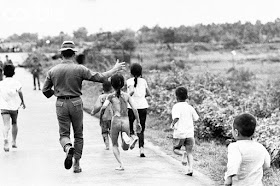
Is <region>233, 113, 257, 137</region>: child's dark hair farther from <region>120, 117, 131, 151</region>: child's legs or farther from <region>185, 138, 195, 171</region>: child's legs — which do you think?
<region>120, 117, 131, 151</region>: child's legs

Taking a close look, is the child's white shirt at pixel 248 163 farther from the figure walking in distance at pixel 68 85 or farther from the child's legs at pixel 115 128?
the child's legs at pixel 115 128

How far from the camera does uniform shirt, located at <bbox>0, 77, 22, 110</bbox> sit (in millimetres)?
10203

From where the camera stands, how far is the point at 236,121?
16.1 feet

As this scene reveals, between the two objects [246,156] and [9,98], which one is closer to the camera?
[246,156]

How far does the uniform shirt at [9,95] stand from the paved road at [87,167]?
2.85 ft

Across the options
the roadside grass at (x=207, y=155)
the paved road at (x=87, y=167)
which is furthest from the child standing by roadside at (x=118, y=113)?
the roadside grass at (x=207, y=155)

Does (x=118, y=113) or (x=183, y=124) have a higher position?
(x=118, y=113)

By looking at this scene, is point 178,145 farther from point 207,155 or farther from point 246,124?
point 246,124

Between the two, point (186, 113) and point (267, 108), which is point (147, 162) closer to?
point (186, 113)

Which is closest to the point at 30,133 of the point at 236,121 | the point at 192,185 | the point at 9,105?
the point at 9,105

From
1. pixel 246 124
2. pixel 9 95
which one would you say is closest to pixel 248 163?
pixel 246 124

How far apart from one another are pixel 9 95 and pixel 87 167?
2.63 meters

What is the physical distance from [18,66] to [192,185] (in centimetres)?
5854

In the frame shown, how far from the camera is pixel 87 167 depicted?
28.0 ft
